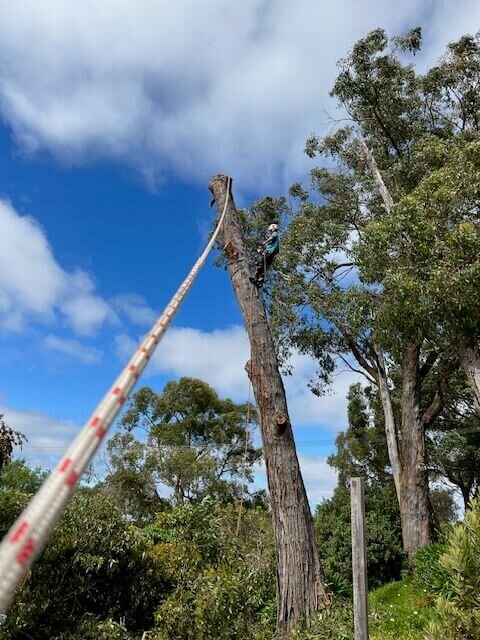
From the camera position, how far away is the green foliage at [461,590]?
2.53 m

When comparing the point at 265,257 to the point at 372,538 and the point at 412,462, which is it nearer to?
the point at 412,462

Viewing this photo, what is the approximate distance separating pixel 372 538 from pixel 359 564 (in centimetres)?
950

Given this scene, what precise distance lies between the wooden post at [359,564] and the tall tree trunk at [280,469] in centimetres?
132

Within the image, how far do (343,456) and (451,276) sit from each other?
20.4 m

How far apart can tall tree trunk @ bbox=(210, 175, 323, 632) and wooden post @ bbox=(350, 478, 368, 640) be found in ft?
4.33

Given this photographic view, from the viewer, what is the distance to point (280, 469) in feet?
16.7

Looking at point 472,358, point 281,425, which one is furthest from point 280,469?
point 472,358

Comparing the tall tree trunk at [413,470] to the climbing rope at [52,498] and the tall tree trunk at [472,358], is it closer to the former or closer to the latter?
the tall tree trunk at [472,358]

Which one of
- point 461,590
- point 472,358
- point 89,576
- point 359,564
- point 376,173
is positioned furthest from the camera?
point 376,173

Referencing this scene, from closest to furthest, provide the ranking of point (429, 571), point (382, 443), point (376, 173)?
1. point (429, 571)
2. point (376, 173)
3. point (382, 443)

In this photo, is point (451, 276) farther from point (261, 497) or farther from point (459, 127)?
point (261, 497)

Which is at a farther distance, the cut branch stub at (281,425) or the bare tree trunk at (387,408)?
the bare tree trunk at (387,408)

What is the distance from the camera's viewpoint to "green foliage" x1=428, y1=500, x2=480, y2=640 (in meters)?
2.53

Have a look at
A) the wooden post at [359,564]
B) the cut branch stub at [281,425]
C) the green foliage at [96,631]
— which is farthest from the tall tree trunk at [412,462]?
the wooden post at [359,564]
